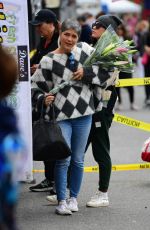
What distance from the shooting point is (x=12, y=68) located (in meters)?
3.97

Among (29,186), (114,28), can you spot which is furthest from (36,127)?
(29,186)

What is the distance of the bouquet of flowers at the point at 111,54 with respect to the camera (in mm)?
7320

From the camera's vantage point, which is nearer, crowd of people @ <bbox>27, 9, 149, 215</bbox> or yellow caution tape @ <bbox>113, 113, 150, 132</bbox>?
crowd of people @ <bbox>27, 9, 149, 215</bbox>

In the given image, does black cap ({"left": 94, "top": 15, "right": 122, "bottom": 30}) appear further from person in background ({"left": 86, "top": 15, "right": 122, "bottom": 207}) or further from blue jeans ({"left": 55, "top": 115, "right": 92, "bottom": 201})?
blue jeans ({"left": 55, "top": 115, "right": 92, "bottom": 201})

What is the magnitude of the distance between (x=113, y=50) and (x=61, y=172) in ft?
3.91

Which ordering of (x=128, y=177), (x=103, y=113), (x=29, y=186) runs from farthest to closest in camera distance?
(x=128, y=177) → (x=29, y=186) → (x=103, y=113)

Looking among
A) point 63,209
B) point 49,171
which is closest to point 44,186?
point 49,171

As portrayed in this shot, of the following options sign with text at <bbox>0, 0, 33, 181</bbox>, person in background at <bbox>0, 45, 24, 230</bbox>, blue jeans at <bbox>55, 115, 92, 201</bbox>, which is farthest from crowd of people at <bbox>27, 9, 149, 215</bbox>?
person in background at <bbox>0, 45, 24, 230</bbox>

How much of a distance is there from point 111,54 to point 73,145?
0.88m

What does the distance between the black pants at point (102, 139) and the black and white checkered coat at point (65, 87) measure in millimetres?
394

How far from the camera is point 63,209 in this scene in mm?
7434

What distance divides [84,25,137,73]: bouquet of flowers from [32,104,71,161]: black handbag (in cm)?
69

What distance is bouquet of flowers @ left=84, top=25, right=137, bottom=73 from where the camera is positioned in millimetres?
7320

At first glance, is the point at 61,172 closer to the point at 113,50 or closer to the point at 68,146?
the point at 68,146
